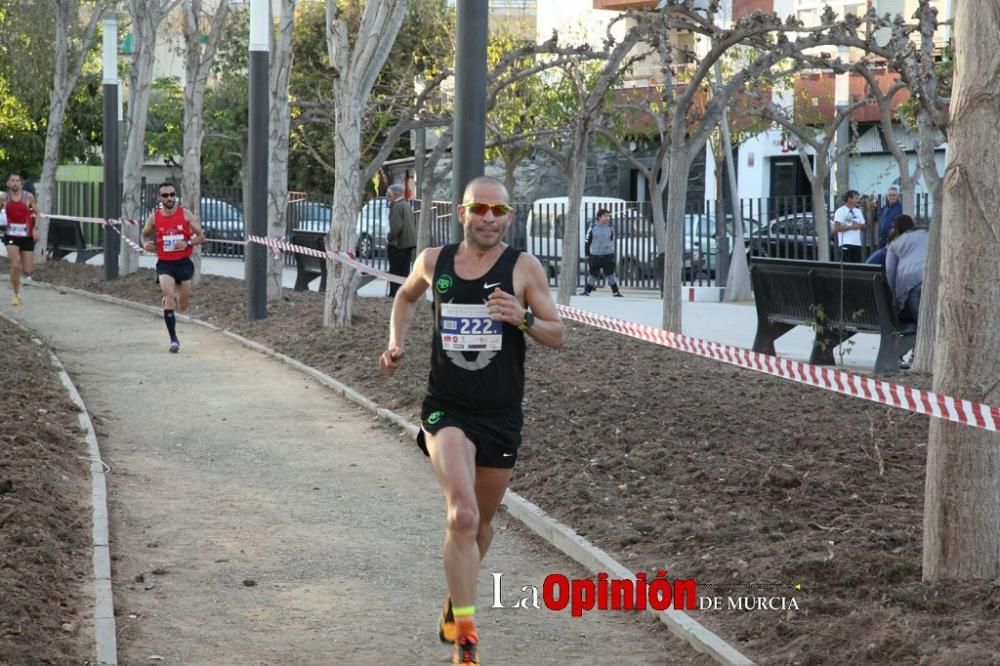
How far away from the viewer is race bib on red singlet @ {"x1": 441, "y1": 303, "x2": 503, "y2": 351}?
6.11 m

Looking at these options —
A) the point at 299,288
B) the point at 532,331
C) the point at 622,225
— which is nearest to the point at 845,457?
the point at 532,331

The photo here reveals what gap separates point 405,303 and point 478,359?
0.67 m

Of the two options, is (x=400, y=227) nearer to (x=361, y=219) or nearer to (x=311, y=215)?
(x=361, y=219)

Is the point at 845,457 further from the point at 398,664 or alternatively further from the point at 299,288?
the point at 299,288

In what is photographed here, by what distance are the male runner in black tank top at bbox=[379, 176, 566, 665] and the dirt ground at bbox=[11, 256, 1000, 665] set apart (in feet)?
3.74

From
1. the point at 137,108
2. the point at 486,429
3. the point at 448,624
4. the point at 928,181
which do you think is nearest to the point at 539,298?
the point at 486,429

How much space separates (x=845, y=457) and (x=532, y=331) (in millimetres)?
3928

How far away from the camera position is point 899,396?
7199mm

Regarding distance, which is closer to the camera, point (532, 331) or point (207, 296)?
point (532, 331)

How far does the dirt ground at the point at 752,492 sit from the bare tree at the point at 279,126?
612cm

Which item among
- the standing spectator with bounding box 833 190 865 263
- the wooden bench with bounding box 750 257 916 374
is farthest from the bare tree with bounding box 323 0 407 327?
the standing spectator with bounding box 833 190 865 263

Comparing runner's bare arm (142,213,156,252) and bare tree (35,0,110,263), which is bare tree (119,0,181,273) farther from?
runner's bare arm (142,213,156,252)

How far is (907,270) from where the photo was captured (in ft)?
49.5

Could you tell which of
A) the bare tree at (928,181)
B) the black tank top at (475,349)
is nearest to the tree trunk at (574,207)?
the bare tree at (928,181)
